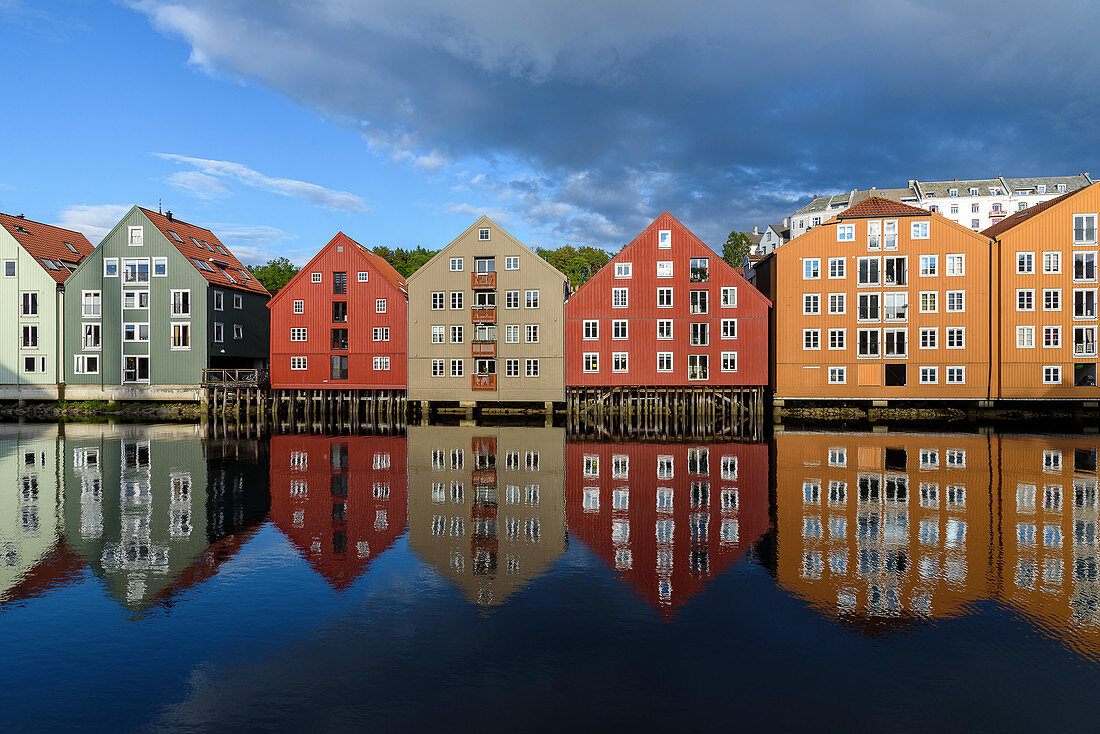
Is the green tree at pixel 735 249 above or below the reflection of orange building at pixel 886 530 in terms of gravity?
above

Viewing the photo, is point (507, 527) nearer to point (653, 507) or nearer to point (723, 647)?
point (653, 507)

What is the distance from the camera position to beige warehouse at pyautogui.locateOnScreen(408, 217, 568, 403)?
5466cm

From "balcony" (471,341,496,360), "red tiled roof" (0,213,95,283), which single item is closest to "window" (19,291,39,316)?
"red tiled roof" (0,213,95,283)

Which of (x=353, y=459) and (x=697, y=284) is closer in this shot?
(x=353, y=459)

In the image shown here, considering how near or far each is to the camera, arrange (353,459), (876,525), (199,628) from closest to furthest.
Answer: (199,628), (876,525), (353,459)

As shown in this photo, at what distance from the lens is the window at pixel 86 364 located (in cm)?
5806

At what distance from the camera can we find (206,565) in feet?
50.1

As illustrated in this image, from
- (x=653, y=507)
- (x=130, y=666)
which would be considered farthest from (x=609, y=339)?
(x=130, y=666)

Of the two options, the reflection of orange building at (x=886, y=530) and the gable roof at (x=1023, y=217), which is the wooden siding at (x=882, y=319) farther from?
the reflection of orange building at (x=886, y=530)

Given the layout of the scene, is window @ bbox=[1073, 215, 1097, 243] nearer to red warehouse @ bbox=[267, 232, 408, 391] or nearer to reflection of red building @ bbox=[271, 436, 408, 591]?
reflection of red building @ bbox=[271, 436, 408, 591]

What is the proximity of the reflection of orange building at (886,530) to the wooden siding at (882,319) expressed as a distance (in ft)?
65.2

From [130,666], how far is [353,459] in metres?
21.1

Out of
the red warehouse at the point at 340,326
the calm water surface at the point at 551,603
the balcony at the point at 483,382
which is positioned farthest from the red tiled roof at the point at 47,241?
the calm water surface at the point at 551,603

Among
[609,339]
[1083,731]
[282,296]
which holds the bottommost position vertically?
[1083,731]
